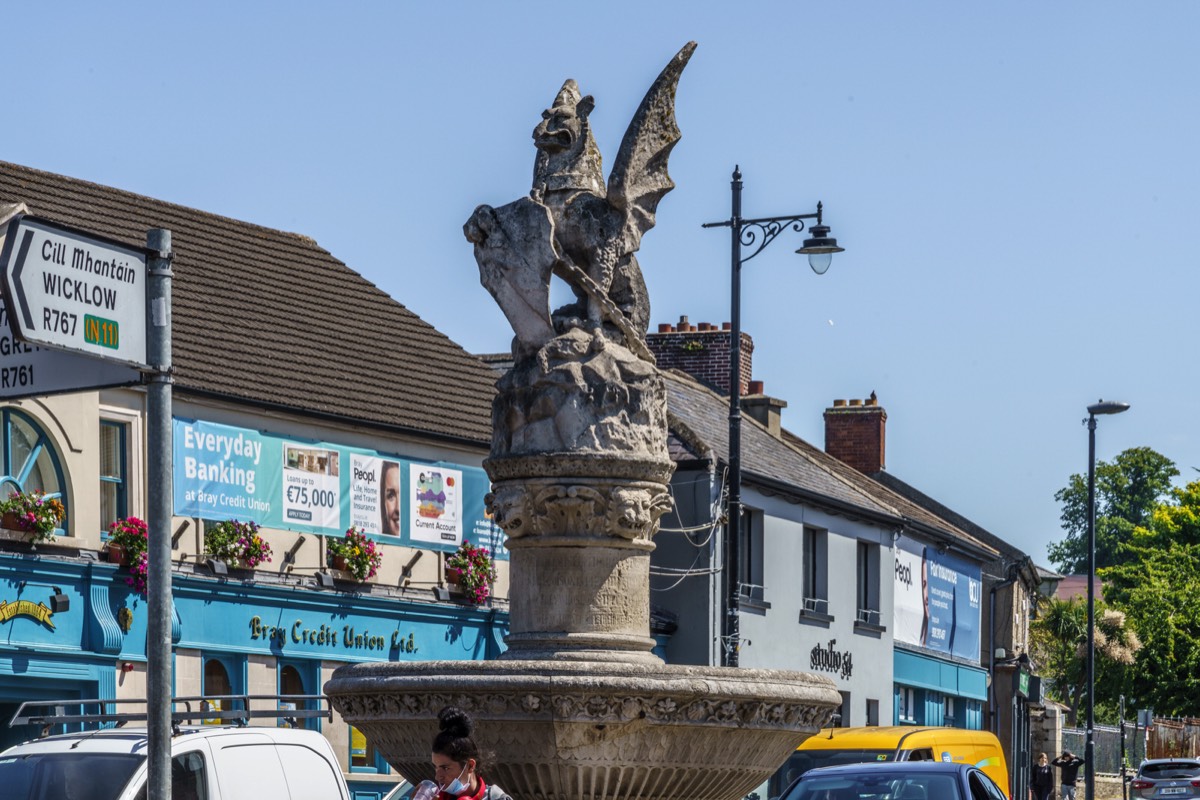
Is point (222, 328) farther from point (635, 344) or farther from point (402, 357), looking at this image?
point (635, 344)

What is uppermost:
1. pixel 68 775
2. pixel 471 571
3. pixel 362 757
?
pixel 471 571

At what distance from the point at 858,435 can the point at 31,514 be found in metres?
34.2

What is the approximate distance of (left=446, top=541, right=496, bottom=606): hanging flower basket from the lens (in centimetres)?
3228

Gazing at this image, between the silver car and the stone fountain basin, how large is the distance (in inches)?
1227

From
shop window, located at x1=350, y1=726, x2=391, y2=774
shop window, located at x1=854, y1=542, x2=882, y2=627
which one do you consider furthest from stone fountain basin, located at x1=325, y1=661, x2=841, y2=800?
shop window, located at x1=854, y1=542, x2=882, y2=627

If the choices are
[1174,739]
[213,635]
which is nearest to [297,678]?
[213,635]

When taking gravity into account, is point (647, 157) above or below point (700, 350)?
below

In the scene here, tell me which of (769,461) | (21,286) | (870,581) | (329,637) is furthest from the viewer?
(870,581)

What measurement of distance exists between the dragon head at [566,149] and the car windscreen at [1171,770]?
31.0 m

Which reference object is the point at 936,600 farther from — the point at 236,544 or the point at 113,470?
the point at 113,470

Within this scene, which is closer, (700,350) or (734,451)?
(734,451)

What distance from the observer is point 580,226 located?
528 inches

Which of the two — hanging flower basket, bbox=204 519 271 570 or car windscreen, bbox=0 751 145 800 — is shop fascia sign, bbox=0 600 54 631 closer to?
hanging flower basket, bbox=204 519 271 570

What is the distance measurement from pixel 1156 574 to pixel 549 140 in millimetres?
63727
